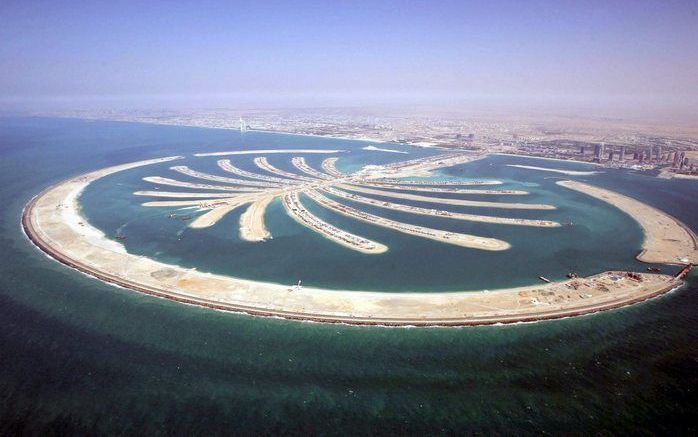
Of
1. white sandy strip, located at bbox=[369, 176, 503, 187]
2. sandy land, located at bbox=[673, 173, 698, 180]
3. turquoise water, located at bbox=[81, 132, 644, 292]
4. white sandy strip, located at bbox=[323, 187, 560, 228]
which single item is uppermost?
sandy land, located at bbox=[673, 173, 698, 180]

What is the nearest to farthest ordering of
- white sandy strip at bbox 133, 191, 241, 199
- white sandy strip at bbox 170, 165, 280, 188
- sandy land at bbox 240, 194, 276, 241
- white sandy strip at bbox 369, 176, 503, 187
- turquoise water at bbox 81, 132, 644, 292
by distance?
turquoise water at bbox 81, 132, 644, 292, sandy land at bbox 240, 194, 276, 241, white sandy strip at bbox 133, 191, 241, 199, white sandy strip at bbox 170, 165, 280, 188, white sandy strip at bbox 369, 176, 503, 187

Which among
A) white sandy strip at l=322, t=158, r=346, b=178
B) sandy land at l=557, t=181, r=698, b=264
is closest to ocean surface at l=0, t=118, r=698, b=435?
sandy land at l=557, t=181, r=698, b=264

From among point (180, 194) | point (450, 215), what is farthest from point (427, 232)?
point (180, 194)

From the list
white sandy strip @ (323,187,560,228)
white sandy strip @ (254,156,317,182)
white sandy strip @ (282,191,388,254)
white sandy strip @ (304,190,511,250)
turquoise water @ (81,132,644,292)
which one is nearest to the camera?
turquoise water @ (81,132,644,292)

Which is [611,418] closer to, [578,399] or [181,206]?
[578,399]

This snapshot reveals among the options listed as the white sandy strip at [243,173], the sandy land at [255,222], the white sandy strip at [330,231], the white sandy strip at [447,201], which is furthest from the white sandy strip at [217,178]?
the white sandy strip at [447,201]

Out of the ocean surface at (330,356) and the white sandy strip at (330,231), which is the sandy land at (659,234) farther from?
the white sandy strip at (330,231)

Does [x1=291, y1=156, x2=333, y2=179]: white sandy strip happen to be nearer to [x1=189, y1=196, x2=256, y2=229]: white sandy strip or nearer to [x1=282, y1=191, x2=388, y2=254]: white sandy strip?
[x1=282, y1=191, x2=388, y2=254]: white sandy strip
